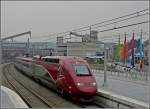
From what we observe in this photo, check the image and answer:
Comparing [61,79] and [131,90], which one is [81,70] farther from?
[131,90]

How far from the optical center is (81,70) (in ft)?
63.3

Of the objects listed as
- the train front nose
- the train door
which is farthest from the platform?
the train door

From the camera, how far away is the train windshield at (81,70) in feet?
62.1

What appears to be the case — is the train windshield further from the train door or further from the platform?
the platform

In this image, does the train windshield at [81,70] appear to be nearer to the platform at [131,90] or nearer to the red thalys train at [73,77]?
the red thalys train at [73,77]

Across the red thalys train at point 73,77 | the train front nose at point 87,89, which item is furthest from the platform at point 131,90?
the red thalys train at point 73,77

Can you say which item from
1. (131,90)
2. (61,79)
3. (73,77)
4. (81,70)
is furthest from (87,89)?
(131,90)

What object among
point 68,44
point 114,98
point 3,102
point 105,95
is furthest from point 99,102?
point 68,44

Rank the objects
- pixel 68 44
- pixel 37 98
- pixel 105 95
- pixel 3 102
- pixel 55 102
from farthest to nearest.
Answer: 1. pixel 68 44
2. pixel 37 98
3. pixel 55 102
4. pixel 105 95
5. pixel 3 102

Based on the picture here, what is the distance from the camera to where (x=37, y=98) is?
68.1 ft

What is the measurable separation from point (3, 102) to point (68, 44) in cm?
3360

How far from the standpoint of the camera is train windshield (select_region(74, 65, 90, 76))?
18938mm

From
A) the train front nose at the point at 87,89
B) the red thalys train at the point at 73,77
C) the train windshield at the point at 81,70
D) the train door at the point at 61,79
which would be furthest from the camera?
the train door at the point at 61,79

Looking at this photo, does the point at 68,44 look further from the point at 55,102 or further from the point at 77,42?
the point at 55,102
